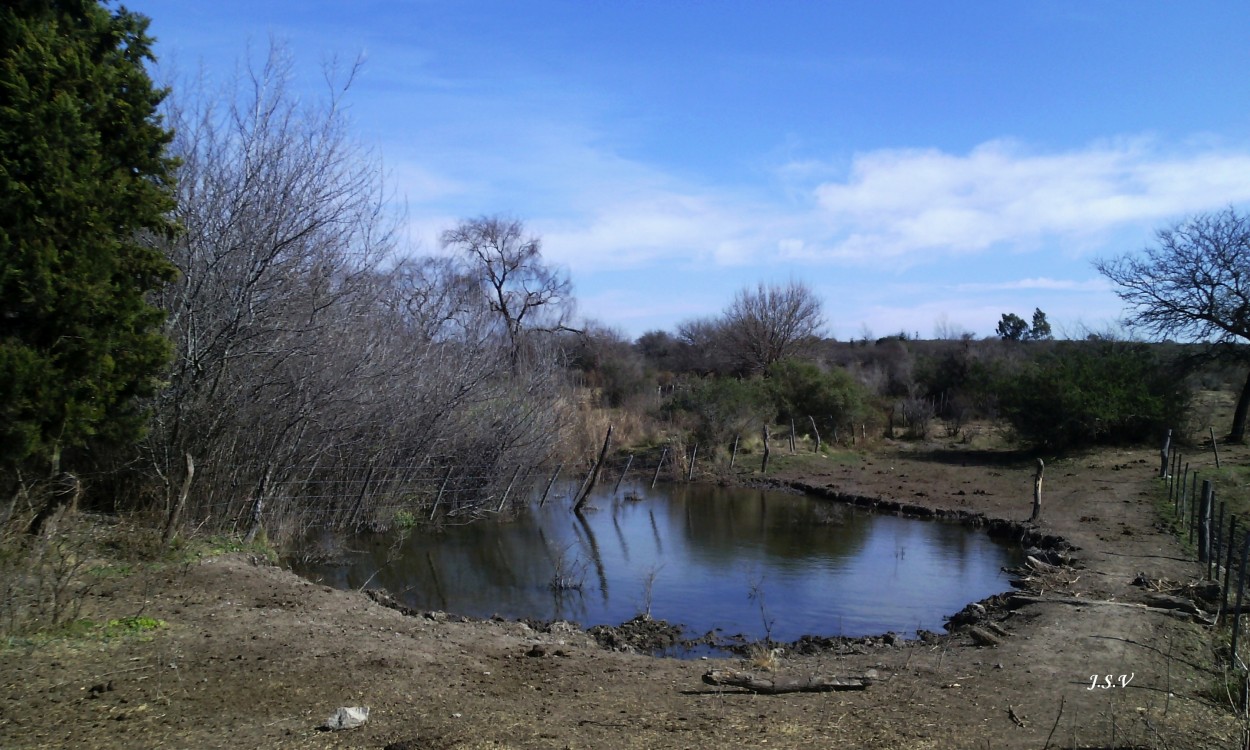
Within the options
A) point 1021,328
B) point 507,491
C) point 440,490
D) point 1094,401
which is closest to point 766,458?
point 1094,401

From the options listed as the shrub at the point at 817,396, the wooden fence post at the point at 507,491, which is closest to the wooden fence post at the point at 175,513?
the wooden fence post at the point at 507,491

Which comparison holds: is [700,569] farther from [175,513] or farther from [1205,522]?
[175,513]

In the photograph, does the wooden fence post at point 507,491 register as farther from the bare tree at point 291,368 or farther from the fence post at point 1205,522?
the fence post at point 1205,522

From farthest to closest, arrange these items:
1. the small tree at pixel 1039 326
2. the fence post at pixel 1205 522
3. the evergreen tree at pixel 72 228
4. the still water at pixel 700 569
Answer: the small tree at pixel 1039 326 → the fence post at pixel 1205 522 → the still water at pixel 700 569 → the evergreen tree at pixel 72 228

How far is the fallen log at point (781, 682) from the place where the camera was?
22.7 ft

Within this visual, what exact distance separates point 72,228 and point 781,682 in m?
7.10

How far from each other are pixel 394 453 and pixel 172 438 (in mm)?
5819

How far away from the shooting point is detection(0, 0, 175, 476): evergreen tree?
7387 mm

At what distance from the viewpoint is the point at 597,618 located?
1203 centimetres

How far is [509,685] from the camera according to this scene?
6840 millimetres

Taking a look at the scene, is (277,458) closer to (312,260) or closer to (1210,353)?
(312,260)

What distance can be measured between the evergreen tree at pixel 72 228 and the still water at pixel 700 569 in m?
5.54

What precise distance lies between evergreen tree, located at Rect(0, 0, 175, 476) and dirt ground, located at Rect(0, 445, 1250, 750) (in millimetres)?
1733

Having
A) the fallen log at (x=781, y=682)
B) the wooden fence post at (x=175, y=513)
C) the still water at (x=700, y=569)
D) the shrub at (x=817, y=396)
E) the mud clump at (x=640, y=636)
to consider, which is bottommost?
the still water at (x=700, y=569)
